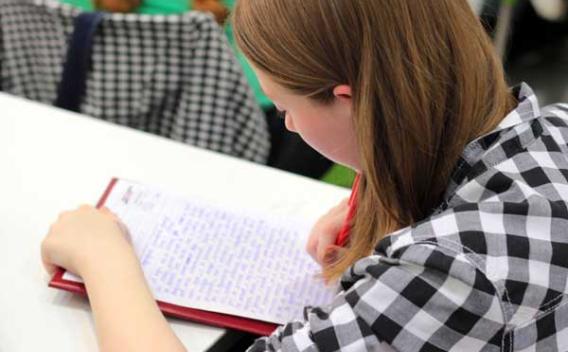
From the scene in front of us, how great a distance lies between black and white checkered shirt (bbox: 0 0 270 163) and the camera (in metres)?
1.25

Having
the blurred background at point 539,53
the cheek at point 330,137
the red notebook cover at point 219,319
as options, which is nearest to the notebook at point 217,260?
the red notebook cover at point 219,319

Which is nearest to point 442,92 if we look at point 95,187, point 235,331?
point 235,331

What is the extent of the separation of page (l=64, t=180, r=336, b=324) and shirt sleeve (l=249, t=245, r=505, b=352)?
23 cm

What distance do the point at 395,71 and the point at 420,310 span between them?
22 cm

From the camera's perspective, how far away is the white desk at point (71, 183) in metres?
0.83

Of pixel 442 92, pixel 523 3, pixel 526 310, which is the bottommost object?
pixel 523 3

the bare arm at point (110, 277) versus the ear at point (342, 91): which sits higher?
the ear at point (342, 91)

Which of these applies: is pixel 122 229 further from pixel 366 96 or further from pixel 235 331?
pixel 366 96

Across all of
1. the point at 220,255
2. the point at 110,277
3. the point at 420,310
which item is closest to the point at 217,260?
the point at 220,255

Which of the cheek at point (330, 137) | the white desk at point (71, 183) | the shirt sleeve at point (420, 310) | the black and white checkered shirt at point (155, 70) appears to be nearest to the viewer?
the shirt sleeve at point (420, 310)

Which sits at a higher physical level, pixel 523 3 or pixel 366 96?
pixel 366 96

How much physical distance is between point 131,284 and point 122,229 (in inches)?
4.3

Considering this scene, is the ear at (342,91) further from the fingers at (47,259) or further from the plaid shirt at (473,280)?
the fingers at (47,259)

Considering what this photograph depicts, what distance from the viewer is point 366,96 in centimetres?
66
